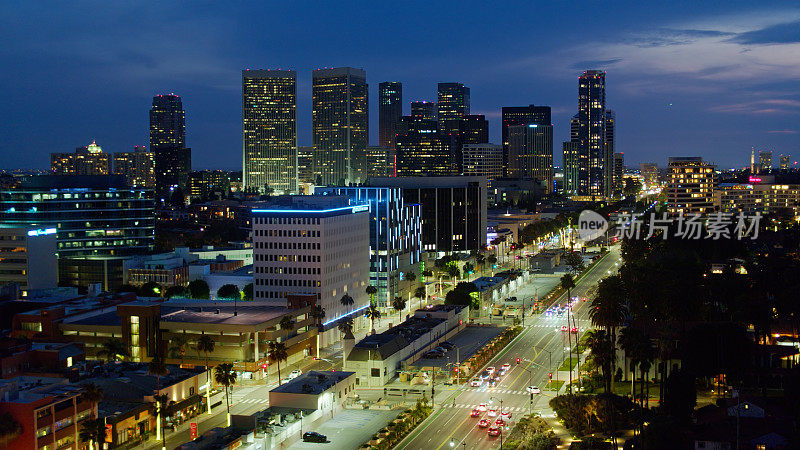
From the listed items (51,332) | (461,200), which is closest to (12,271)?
(51,332)

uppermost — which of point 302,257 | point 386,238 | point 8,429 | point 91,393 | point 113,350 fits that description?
point 386,238

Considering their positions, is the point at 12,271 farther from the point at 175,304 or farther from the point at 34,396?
the point at 34,396

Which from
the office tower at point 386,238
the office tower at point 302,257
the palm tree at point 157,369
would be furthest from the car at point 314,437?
the office tower at point 386,238

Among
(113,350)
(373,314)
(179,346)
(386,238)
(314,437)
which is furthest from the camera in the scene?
(386,238)

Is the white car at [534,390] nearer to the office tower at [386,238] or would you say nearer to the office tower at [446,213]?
the office tower at [386,238]

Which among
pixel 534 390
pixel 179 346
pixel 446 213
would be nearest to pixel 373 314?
pixel 179 346

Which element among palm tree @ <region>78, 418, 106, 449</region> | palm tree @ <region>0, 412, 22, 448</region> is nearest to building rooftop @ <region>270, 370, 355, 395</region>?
palm tree @ <region>78, 418, 106, 449</region>

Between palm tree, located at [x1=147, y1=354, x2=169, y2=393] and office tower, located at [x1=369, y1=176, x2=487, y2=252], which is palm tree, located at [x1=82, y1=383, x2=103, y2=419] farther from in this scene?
office tower, located at [x1=369, y1=176, x2=487, y2=252]

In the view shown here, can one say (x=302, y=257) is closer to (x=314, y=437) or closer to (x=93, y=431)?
(x=314, y=437)
